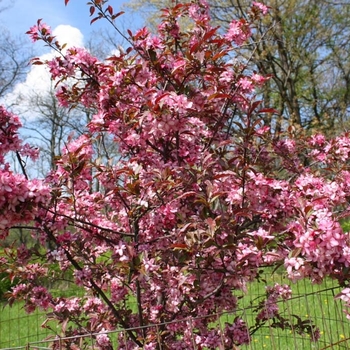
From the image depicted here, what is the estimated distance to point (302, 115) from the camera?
1442 centimetres

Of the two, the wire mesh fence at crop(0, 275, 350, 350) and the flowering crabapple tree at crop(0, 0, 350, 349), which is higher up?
the flowering crabapple tree at crop(0, 0, 350, 349)

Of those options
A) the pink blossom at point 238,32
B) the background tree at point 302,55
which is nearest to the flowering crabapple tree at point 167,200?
the pink blossom at point 238,32

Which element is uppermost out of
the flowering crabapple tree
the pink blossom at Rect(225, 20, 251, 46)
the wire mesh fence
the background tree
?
the background tree

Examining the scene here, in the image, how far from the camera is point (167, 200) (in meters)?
2.00

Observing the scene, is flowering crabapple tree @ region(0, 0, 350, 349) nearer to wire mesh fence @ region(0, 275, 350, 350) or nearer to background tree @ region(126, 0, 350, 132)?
wire mesh fence @ region(0, 275, 350, 350)

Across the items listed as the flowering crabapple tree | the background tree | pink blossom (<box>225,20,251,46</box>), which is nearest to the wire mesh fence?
the flowering crabapple tree

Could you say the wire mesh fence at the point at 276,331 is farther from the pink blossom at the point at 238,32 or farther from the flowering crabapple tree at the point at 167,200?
the pink blossom at the point at 238,32

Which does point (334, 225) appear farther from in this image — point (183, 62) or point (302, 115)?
point (302, 115)

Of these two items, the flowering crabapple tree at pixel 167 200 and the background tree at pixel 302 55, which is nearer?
the flowering crabapple tree at pixel 167 200

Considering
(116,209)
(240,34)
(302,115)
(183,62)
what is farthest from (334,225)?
(302,115)

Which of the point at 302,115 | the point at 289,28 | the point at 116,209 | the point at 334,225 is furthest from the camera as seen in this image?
the point at 302,115

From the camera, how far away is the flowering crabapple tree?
5.98 ft

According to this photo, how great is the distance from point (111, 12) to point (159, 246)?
4.12 ft

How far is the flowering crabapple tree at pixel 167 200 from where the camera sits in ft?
5.98
